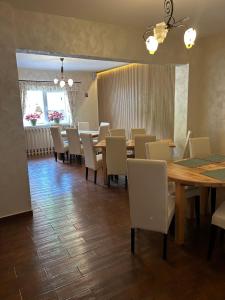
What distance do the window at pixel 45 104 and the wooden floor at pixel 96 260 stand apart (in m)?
4.77

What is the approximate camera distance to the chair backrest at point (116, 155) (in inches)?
151

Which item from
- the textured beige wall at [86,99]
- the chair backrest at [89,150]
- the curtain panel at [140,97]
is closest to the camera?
the chair backrest at [89,150]

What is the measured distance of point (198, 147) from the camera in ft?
10.6

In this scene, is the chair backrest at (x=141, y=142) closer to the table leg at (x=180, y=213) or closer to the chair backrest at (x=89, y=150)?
the chair backrest at (x=89, y=150)

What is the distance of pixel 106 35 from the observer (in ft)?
11.3

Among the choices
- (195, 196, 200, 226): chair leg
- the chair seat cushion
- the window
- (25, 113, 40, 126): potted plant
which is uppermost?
the window

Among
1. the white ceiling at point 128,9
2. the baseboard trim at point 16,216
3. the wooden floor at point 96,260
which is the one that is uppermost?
the white ceiling at point 128,9

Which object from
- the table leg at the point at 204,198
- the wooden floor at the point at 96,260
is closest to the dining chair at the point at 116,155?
the wooden floor at the point at 96,260

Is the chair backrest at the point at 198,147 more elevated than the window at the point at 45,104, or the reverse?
the window at the point at 45,104

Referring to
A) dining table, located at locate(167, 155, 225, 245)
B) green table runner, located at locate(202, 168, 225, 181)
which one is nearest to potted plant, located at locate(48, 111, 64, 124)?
dining table, located at locate(167, 155, 225, 245)

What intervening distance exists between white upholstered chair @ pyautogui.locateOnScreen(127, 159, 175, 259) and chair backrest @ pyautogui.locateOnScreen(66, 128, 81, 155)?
11.9ft

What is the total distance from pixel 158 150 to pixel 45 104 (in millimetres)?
5574

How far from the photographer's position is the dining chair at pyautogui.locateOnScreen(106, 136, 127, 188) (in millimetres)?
3839

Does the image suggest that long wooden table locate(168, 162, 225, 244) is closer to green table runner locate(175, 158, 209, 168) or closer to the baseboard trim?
green table runner locate(175, 158, 209, 168)
